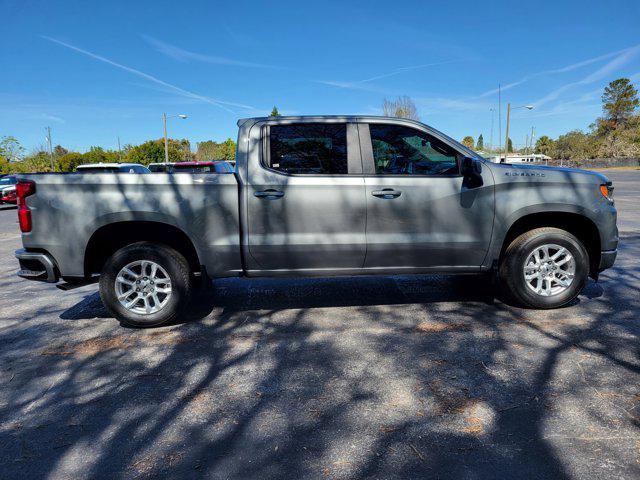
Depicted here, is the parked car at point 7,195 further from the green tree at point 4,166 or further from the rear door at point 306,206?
the green tree at point 4,166

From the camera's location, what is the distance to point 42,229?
4.07m

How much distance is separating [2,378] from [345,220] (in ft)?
9.86

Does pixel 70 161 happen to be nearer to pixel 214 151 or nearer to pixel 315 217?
pixel 214 151

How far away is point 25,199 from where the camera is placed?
13.2 ft

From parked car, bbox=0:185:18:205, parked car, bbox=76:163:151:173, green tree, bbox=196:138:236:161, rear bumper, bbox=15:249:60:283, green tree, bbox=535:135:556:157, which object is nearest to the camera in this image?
rear bumper, bbox=15:249:60:283

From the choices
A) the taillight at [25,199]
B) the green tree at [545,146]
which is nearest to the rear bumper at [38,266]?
the taillight at [25,199]

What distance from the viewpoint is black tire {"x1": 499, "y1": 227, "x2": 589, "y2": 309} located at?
4465 mm

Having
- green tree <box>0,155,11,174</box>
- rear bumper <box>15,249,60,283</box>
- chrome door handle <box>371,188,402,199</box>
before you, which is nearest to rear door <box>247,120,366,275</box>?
chrome door handle <box>371,188,402,199</box>

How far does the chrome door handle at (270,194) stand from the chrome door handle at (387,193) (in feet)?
2.91

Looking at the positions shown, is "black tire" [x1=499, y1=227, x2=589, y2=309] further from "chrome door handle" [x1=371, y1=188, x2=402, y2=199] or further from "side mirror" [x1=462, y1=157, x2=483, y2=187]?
"chrome door handle" [x1=371, y1=188, x2=402, y2=199]

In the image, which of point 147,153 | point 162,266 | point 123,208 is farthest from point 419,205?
point 147,153

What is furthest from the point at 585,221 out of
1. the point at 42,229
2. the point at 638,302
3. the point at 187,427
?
the point at 42,229

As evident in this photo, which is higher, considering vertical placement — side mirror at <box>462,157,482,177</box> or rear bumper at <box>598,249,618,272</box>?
side mirror at <box>462,157,482,177</box>

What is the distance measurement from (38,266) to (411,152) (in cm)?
372
